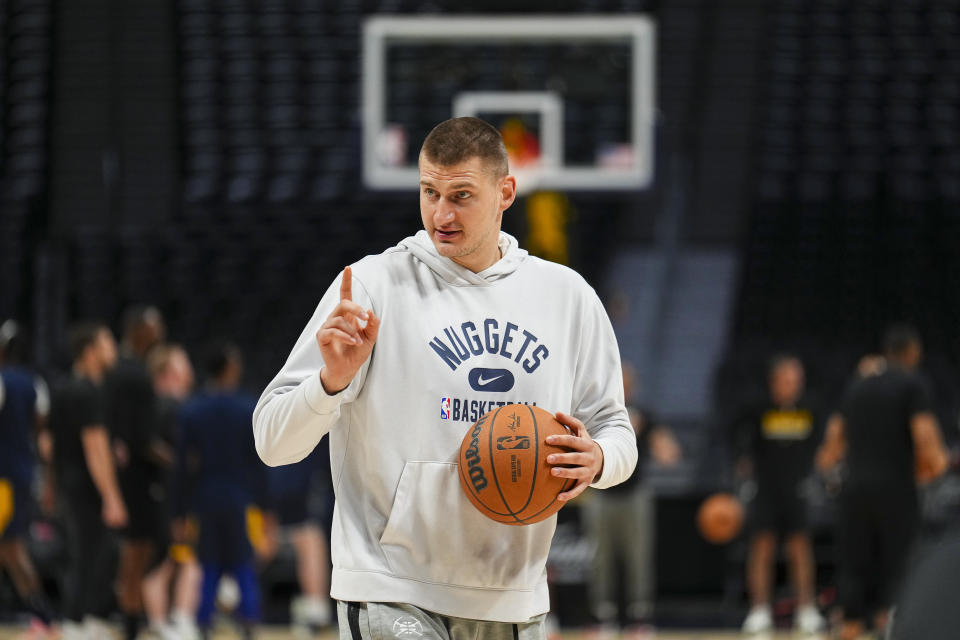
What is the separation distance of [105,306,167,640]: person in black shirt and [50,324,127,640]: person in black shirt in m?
0.12

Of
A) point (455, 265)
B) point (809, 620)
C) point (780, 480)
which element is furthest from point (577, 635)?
point (455, 265)

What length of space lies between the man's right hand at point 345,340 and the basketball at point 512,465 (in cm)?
32

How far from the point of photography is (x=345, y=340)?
2.87 metres

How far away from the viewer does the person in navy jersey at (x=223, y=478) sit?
313 inches

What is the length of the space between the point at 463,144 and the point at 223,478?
5237 mm

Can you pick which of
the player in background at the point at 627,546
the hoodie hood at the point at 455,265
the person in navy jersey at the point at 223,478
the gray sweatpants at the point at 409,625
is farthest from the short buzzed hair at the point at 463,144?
the player in background at the point at 627,546

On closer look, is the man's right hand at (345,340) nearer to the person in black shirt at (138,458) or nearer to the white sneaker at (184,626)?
the person in black shirt at (138,458)

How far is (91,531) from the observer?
7.95 meters

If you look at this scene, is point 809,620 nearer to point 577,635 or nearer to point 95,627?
point 577,635

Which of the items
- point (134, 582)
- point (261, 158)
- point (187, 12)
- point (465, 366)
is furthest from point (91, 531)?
point (187, 12)

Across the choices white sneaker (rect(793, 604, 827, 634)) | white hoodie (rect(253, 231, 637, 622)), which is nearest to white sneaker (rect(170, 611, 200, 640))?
white sneaker (rect(793, 604, 827, 634))

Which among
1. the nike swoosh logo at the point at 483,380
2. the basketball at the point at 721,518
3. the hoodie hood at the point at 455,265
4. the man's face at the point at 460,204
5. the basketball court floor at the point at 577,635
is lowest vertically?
the basketball court floor at the point at 577,635

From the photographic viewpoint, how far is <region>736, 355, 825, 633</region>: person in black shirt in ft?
30.3

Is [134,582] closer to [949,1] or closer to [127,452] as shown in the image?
[127,452]
